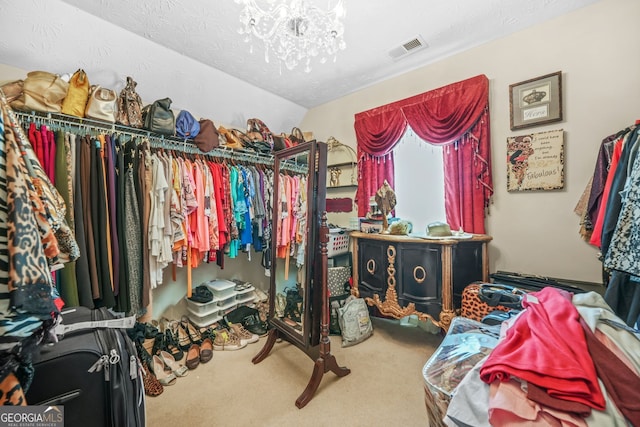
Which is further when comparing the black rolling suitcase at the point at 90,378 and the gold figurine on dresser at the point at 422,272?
the gold figurine on dresser at the point at 422,272

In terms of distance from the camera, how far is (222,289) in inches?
97.7

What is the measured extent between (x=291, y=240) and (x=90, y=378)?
4.25 ft

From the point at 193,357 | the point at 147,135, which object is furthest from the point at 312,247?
the point at 147,135

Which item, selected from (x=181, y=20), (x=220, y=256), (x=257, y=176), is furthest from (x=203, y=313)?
(x=181, y=20)

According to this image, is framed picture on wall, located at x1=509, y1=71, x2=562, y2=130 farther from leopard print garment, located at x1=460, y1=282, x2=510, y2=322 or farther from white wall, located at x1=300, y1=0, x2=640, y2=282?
leopard print garment, located at x1=460, y1=282, x2=510, y2=322

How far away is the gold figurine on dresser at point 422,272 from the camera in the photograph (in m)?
1.90

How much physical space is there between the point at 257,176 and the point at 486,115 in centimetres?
215

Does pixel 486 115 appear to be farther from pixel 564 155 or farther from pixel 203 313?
pixel 203 313

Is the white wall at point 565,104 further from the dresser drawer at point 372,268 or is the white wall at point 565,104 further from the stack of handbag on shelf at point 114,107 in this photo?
the stack of handbag on shelf at point 114,107

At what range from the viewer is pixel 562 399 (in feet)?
2.43

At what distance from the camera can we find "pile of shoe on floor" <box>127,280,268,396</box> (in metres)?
1.78

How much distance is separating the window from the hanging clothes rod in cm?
131

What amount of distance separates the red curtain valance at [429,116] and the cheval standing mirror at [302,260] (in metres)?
1.20

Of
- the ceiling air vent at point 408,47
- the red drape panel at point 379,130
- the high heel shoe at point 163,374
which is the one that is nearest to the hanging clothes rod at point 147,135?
the red drape panel at point 379,130
